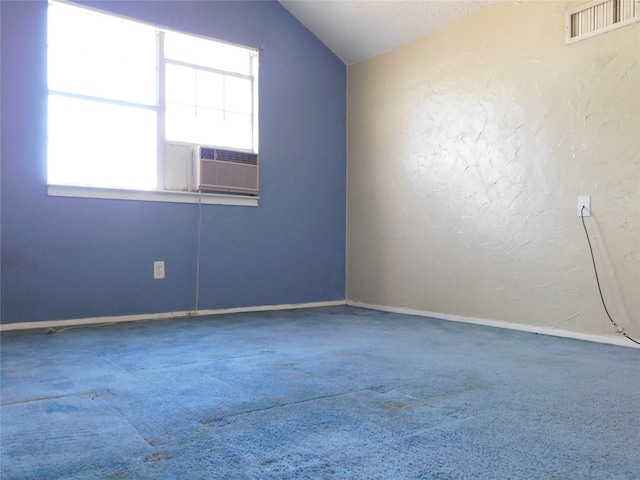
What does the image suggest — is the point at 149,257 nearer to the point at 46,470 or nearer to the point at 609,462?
the point at 46,470

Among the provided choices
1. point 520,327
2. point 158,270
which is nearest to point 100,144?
point 158,270

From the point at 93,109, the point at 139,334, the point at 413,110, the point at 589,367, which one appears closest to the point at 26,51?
the point at 93,109

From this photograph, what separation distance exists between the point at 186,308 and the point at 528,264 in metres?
2.31

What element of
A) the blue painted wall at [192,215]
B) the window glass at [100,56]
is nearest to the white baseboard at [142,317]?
the blue painted wall at [192,215]

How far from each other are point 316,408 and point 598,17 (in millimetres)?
2591

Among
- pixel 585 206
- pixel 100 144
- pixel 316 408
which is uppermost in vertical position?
pixel 100 144

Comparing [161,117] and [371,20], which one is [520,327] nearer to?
[371,20]

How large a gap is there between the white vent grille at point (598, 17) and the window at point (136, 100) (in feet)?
7.34

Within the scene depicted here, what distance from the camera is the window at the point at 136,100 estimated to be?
127 inches

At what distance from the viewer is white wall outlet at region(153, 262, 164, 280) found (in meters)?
3.47

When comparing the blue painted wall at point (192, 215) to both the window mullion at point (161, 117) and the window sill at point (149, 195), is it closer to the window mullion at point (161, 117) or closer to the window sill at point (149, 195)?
the window sill at point (149, 195)

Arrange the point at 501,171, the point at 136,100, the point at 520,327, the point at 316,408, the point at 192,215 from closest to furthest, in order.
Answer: the point at 316,408 → the point at 520,327 → the point at 501,171 → the point at 136,100 → the point at 192,215

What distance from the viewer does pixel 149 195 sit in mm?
3445

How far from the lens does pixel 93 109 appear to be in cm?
333
